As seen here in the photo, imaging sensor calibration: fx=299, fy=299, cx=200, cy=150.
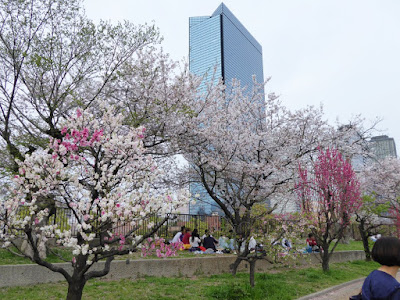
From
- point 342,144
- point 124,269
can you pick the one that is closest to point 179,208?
point 124,269

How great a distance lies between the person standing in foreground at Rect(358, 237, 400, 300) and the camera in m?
2.64

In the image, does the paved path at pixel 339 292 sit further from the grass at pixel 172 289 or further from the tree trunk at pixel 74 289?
the tree trunk at pixel 74 289

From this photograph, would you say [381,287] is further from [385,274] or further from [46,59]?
[46,59]

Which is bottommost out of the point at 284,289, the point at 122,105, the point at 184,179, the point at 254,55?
the point at 284,289

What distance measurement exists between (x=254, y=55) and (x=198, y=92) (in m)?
20.4

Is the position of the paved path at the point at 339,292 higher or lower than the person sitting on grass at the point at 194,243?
lower

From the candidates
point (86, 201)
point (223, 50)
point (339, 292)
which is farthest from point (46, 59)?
point (223, 50)

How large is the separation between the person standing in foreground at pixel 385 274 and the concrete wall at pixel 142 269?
709 cm

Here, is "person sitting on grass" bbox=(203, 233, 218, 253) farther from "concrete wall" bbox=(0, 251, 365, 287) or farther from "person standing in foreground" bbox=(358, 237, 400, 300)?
"person standing in foreground" bbox=(358, 237, 400, 300)

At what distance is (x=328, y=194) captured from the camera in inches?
437

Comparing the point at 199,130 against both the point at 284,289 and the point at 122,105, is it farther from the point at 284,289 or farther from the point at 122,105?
the point at 284,289

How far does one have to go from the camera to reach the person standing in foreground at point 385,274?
104 inches

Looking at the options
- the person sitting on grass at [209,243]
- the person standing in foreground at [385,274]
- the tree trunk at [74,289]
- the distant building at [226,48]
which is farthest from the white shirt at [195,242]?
the person standing in foreground at [385,274]

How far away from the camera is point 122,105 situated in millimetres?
10820
